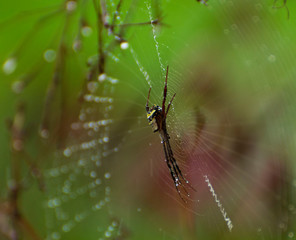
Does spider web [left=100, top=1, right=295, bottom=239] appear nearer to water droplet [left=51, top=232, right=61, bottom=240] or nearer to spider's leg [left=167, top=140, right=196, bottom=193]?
spider's leg [left=167, top=140, right=196, bottom=193]

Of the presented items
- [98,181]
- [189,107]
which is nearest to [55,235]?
[98,181]

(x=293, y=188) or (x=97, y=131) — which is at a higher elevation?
(x=97, y=131)

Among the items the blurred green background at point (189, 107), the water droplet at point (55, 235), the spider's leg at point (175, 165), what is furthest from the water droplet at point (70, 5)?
the water droplet at point (55, 235)

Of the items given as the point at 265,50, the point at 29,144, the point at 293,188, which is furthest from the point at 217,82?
the point at 29,144

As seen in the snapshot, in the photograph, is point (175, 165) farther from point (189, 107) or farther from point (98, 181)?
point (98, 181)

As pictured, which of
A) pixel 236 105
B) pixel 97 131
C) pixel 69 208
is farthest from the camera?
pixel 69 208

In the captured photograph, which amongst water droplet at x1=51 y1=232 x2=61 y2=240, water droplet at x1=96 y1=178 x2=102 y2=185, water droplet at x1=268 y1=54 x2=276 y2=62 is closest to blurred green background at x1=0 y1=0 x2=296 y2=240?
water droplet at x1=268 y1=54 x2=276 y2=62

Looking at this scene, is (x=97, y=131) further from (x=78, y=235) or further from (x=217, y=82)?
(x=217, y=82)

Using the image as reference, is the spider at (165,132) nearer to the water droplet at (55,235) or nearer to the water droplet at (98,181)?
the water droplet at (98,181)
